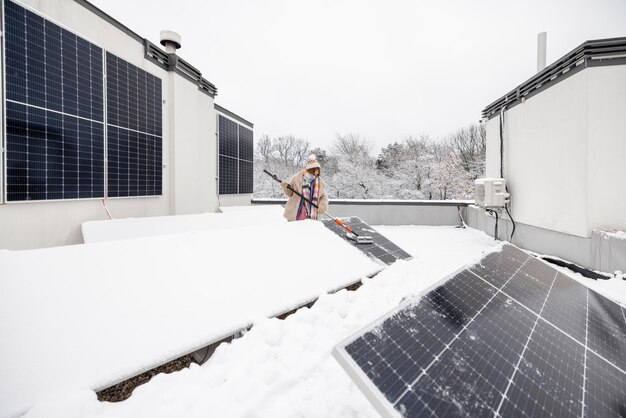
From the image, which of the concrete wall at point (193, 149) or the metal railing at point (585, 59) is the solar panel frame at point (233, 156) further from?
the metal railing at point (585, 59)

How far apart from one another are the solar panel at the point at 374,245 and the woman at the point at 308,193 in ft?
2.06

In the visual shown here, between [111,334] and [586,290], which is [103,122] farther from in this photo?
[586,290]

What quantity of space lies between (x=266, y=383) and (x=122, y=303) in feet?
3.85

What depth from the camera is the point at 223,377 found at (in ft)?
6.07

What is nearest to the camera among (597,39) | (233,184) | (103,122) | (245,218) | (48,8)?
(48,8)

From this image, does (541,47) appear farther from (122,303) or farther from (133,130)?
(122,303)

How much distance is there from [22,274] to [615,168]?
826 centimetres

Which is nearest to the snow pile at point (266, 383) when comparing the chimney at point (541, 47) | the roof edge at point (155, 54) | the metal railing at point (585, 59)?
the roof edge at point (155, 54)

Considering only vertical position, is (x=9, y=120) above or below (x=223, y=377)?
above

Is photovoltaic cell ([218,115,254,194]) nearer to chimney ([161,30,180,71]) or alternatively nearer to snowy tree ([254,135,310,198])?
chimney ([161,30,180,71])

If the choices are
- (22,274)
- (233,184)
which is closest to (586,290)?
(22,274)

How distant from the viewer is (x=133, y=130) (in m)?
4.85

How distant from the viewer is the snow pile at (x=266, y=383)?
1537 millimetres

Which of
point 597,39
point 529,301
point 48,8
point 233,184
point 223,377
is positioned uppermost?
point 597,39
